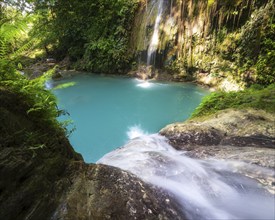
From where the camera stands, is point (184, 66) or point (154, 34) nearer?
point (184, 66)

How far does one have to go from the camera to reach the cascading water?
2.60 m

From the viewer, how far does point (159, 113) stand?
8.79 meters

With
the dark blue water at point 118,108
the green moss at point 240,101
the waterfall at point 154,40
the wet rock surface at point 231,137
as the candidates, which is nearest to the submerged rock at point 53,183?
the wet rock surface at point 231,137

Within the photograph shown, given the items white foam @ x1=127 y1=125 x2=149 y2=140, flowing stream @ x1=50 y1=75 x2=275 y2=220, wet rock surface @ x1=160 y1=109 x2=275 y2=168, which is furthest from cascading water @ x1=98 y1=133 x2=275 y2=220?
white foam @ x1=127 y1=125 x2=149 y2=140

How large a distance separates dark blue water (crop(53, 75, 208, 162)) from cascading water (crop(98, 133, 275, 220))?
10.1 ft

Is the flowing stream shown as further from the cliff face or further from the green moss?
the cliff face

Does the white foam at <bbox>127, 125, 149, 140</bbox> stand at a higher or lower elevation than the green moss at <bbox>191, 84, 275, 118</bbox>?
lower

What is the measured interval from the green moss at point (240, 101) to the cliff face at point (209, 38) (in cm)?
420

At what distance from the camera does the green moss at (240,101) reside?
469 centimetres

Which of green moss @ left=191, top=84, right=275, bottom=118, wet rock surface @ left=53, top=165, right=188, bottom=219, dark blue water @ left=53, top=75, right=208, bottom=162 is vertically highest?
wet rock surface @ left=53, top=165, right=188, bottom=219

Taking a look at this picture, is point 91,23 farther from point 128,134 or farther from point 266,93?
point 266,93

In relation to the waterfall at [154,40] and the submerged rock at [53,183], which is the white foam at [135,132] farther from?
the waterfall at [154,40]

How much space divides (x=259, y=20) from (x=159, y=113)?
493 centimetres

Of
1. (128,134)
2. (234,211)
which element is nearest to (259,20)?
(128,134)
